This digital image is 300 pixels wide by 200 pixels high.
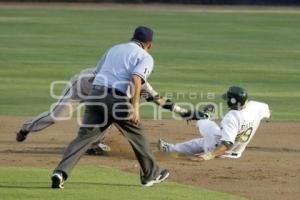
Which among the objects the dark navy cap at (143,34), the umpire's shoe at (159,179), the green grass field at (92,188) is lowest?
the green grass field at (92,188)

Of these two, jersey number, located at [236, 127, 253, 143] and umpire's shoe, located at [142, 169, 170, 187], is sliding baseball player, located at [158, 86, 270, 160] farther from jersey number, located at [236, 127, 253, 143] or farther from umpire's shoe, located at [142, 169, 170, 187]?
Result: umpire's shoe, located at [142, 169, 170, 187]

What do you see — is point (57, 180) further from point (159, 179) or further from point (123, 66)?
point (123, 66)

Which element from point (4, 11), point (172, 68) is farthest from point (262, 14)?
point (172, 68)

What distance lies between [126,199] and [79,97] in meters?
3.00

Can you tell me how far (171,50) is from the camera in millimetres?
28031

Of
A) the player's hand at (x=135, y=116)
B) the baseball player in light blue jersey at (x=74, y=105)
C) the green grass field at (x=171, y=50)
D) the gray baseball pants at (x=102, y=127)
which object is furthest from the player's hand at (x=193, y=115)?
the green grass field at (x=171, y=50)

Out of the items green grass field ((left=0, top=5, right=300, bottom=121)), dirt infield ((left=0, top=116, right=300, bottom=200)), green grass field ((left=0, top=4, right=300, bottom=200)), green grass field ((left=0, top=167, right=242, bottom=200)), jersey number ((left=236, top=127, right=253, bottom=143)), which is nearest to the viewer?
green grass field ((left=0, top=167, right=242, bottom=200))

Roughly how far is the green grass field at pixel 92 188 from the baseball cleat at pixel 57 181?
67mm

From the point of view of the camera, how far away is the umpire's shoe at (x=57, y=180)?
31.1ft

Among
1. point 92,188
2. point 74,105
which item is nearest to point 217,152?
point 74,105

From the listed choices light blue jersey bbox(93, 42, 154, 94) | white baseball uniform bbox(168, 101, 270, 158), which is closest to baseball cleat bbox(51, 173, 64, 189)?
light blue jersey bbox(93, 42, 154, 94)

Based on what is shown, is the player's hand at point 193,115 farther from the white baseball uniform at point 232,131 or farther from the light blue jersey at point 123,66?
the light blue jersey at point 123,66

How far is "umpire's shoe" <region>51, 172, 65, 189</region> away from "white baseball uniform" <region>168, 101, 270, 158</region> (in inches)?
109

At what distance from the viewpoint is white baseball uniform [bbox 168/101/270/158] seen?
11.6 metres
